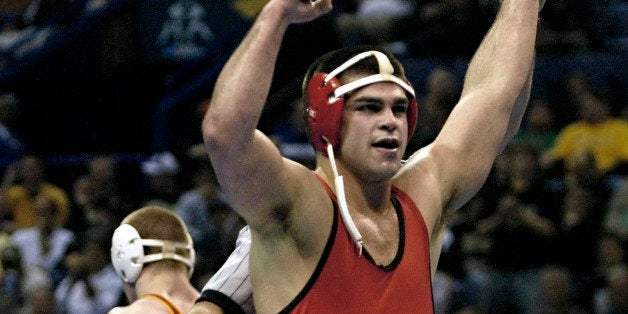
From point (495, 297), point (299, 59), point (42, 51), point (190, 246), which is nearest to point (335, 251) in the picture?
point (190, 246)

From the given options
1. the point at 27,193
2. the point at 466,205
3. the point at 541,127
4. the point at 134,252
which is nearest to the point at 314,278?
the point at 134,252

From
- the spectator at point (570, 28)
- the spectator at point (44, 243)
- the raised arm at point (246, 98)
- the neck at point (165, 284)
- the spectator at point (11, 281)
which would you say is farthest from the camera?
the spectator at point (570, 28)

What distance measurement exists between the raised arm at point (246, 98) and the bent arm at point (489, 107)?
104 centimetres

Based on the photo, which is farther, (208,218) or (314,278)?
(208,218)

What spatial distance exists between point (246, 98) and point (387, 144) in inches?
25.4

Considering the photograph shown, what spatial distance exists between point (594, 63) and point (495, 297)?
2.92 m

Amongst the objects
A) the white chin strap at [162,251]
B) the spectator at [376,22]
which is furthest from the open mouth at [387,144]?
the spectator at [376,22]

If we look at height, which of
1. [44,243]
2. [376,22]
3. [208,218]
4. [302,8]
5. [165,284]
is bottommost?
[44,243]

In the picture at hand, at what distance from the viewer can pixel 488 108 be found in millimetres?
4371

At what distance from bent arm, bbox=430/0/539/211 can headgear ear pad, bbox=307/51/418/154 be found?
598 mm

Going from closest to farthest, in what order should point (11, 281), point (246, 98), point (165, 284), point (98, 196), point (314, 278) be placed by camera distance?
point (246, 98), point (314, 278), point (165, 284), point (11, 281), point (98, 196)

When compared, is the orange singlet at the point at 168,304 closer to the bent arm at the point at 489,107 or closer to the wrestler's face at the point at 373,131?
the bent arm at the point at 489,107

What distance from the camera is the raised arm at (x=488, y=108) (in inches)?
171

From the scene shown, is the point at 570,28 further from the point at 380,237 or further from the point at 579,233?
the point at 380,237
